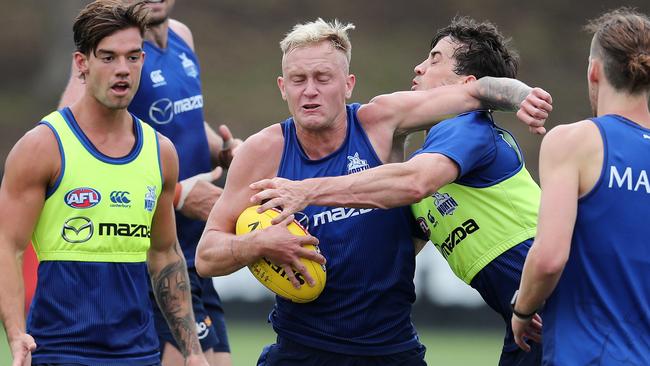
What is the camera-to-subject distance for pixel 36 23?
91.2 ft

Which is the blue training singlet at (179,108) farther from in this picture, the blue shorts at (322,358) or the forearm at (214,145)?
the blue shorts at (322,358)

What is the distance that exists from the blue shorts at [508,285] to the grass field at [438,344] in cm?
532

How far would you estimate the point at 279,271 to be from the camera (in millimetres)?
5426

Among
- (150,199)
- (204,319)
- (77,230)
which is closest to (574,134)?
(150,199)

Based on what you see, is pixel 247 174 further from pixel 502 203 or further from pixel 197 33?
pixel 197 33

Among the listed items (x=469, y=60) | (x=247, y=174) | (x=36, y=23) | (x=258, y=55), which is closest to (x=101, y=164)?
(x=247, y=174)

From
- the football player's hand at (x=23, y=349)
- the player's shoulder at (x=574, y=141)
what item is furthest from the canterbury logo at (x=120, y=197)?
the player's shoulder at (x=574, y=141)

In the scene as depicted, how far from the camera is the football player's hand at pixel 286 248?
5.30m

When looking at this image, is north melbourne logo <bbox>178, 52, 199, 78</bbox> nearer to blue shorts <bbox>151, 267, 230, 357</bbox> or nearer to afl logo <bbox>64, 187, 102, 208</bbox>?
blue shorts <bbox>151, 267, 230, 357</bbox>

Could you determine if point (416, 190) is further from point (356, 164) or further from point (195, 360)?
point (195, 360)

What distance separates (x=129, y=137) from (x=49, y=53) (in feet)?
66.1

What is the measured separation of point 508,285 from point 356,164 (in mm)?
863

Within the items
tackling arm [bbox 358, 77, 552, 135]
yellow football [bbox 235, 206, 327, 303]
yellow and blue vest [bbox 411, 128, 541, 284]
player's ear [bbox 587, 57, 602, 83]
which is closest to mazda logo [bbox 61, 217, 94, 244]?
yellow football [bbox 235, 206, 327, 303]

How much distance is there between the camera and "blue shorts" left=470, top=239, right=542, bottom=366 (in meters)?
5.44
